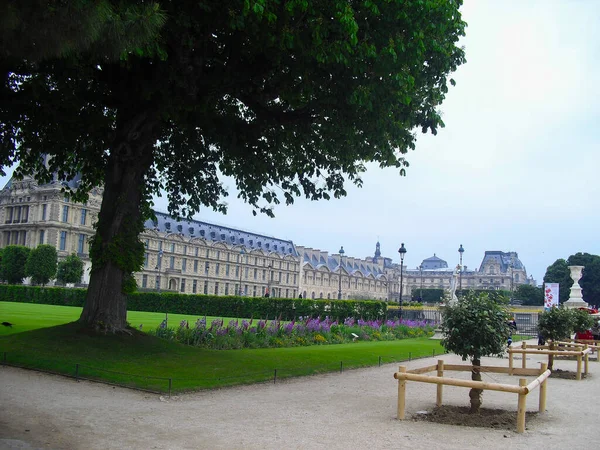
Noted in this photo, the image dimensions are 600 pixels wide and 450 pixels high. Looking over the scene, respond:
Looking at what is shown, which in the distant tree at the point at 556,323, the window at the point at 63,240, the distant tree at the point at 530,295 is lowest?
the distant tree at the point at 556,323

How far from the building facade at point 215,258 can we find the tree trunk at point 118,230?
152 ft

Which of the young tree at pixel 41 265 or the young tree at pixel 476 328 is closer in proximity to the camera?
the young tree at pixel 476 328

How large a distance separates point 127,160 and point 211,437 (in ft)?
29.9

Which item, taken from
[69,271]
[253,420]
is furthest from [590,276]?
[253,420]

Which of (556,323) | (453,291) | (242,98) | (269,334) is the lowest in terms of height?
(269,334)

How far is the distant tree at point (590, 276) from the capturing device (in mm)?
93750

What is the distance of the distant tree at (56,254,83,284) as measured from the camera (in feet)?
250

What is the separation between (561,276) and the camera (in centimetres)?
9444

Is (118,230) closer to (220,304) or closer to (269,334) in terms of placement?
(269,334)

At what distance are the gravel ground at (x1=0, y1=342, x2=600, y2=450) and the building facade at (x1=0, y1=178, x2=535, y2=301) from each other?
48.3 m

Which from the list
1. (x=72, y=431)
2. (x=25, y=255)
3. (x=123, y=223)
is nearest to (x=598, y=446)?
(x=72, y=431)

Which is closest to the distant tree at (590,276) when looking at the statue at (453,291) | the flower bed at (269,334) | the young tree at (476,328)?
the statue at (453,291)

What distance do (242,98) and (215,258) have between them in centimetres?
10249

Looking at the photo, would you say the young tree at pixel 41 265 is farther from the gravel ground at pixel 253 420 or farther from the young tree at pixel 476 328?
the young tree at pixel 476 328
